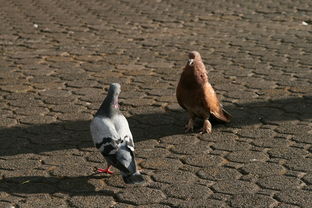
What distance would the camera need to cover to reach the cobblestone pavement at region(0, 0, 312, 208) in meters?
6.05

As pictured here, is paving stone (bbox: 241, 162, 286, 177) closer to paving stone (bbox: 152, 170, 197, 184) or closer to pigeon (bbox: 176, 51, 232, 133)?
paving stone (bbox: 152, 170, 197, 184)

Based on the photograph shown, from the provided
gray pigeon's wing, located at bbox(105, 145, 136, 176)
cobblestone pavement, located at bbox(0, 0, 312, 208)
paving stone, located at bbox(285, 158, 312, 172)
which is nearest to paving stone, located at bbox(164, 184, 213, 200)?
cobblestone pavement, located at bbox(0, 0, 312, 208)

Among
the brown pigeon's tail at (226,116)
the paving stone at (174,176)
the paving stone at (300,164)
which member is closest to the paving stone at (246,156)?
the paving stone at (300,164)

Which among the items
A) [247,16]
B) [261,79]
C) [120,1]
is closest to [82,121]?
[261,79]

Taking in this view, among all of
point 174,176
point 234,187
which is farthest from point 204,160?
point 234,187

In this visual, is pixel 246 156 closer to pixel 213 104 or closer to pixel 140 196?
pixel 213 104

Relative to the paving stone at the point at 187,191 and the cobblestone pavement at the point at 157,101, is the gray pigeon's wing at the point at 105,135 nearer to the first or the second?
the cobblestone pavement at the point at 157,101

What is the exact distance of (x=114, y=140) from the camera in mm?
5953

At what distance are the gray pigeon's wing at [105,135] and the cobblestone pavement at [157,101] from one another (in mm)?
335

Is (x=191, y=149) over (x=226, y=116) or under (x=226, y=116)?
under

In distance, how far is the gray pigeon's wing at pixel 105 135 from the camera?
234 inches

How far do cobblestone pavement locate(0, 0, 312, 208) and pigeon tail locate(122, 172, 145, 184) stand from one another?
12 centimetres

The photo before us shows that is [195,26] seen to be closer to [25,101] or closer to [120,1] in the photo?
[120,1]

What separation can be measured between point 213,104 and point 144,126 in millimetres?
757
